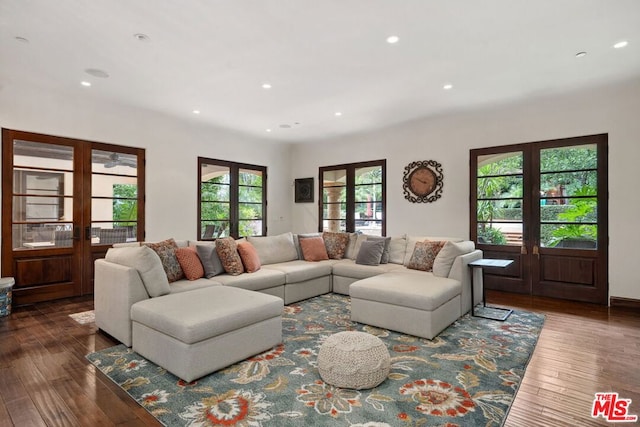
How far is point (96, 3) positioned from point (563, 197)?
5.60 metres

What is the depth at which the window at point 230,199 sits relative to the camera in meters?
6.19

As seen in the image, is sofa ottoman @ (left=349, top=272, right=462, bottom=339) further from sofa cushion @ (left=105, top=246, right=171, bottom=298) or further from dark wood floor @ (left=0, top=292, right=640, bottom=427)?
sofa cushion @ (left=105, top=246, right=171, bottom=298)

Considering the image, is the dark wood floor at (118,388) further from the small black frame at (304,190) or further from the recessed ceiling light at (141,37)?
the small black frame at (304,190)

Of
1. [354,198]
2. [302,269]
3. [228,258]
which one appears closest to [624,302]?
[302,269]

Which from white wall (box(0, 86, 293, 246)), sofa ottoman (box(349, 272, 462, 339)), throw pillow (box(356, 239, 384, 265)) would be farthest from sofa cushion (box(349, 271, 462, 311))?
white wall (box(0, 86, 293, 246))

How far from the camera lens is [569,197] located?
455 centimetres

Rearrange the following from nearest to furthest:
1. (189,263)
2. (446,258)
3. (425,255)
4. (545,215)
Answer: (189,263)
(446,258)
(425,255)
(545,215)

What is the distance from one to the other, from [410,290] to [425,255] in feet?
3.66

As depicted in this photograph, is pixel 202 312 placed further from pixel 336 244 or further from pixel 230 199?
pixel 230 199

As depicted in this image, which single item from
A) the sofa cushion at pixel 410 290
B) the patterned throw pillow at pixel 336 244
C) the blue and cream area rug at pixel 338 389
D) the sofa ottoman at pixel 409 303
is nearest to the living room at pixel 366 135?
the patterned throw pillow at pixel 336 244

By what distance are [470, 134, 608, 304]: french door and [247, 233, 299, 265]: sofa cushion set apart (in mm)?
2870

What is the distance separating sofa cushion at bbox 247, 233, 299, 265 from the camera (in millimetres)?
4762

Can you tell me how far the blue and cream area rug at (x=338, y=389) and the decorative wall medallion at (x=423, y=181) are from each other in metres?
2.93

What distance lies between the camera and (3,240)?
13.5 ft
